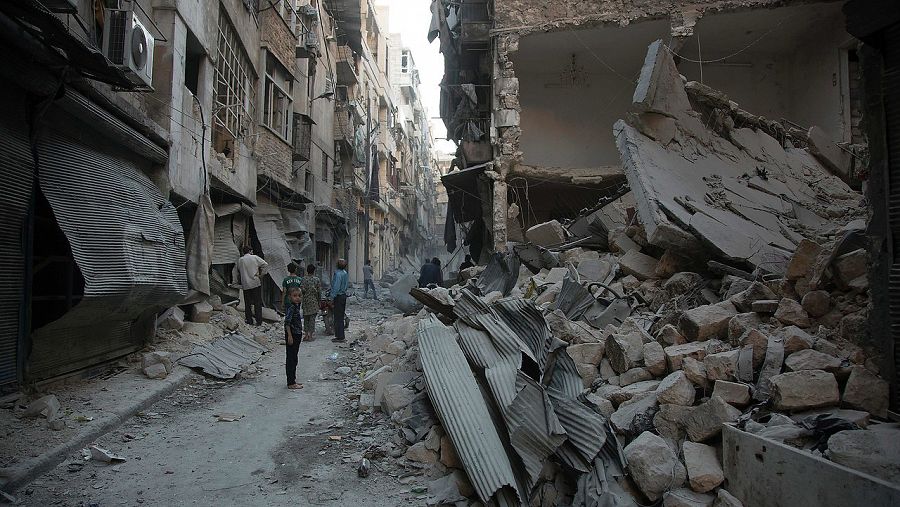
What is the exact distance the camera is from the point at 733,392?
3.34 meters

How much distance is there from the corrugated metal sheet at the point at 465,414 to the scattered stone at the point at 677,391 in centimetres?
117

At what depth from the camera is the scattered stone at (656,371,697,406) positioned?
138 inches

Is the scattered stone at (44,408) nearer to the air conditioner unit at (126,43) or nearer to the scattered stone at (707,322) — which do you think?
the air conditioner unit at (126,43)

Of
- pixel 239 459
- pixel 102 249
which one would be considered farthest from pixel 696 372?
pixel 102 249

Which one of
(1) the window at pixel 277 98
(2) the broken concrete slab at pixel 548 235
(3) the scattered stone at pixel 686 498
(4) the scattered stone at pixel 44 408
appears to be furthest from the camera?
(1) the window at pixel 277 98

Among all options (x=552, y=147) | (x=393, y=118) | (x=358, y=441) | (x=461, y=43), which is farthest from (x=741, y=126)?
(x=393, y=118)

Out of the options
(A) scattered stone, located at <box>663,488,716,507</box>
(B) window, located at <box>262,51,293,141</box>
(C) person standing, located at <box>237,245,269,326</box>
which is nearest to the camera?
(A) scattered stone, located at <box>663,488,716,507</box>

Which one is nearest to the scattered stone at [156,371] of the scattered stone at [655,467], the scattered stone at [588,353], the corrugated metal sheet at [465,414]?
the corrugated metal sheet at [465,414]

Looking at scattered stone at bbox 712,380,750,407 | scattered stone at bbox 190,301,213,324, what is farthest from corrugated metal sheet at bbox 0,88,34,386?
scattered stone at bbox 712,380,750,407

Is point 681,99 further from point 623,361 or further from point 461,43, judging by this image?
point 461,43

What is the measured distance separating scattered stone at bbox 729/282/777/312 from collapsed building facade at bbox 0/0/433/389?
5.87 meters

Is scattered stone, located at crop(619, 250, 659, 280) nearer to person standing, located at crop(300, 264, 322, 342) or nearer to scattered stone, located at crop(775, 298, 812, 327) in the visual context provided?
scattered stone, located at crop(775, 298, 812, 327)

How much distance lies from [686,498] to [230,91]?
10.8 metres

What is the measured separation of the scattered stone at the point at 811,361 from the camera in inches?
125
